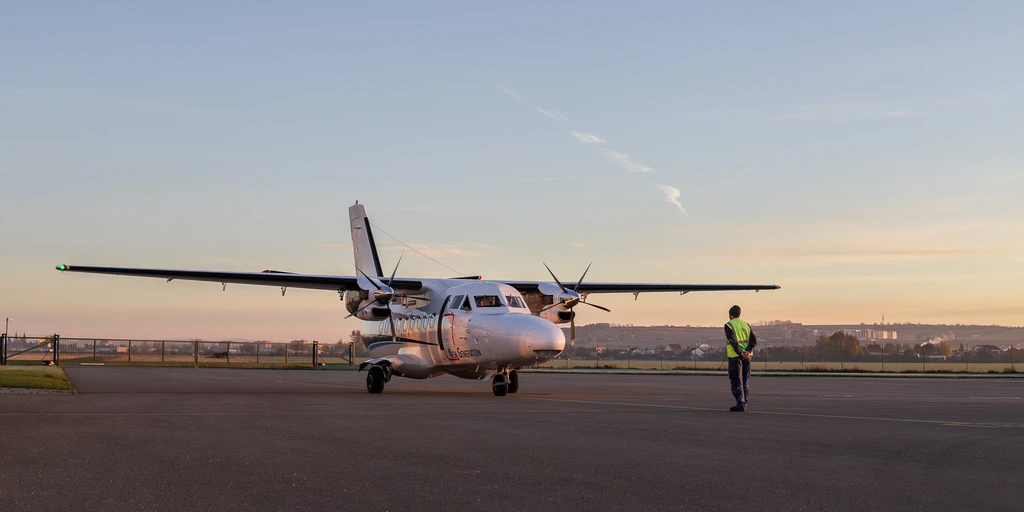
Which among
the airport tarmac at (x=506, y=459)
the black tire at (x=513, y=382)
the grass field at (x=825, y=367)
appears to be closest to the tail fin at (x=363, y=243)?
the black tire at (x=513, y=382)

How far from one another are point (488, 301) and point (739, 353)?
8.91 meters

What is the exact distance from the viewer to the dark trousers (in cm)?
1683

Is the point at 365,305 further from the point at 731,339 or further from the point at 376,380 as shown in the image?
the point at 731,339

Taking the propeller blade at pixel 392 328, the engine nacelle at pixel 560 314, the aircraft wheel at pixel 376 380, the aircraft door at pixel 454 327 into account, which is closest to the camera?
the aircraft door at pixel 454 327

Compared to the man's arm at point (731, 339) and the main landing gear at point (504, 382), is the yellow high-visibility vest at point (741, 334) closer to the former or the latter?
the man's arm at point (731, 339)

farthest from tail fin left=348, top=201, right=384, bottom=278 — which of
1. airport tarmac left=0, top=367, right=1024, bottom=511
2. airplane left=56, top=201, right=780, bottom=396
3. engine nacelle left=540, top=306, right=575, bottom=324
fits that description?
airport tarmac left=0, top=367, right=1024, bottom=511

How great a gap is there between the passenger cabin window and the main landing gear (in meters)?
1.81

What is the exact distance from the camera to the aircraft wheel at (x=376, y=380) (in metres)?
26.5

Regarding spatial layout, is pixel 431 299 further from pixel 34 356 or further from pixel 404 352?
pixel 34 356

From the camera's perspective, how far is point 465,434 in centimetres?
1202

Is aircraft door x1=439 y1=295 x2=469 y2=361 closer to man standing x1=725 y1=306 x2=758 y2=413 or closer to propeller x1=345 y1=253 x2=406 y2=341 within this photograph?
propeller x1=345 y1=253 x2=406 y2=341

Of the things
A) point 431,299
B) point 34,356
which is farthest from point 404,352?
point 34,356

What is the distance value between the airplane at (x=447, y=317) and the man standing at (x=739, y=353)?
5641 millimetres

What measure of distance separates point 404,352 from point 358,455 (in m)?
18.0
